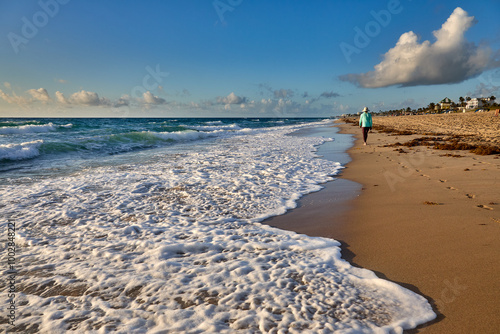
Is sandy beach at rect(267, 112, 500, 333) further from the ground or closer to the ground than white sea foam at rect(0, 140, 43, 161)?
further from the ground

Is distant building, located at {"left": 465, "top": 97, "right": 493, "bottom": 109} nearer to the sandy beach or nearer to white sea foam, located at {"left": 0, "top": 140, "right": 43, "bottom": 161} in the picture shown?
the sandy beach

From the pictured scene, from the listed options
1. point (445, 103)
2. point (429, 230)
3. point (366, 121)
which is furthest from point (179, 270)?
point (445, 103)

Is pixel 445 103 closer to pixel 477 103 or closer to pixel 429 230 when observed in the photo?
pixel 477 103

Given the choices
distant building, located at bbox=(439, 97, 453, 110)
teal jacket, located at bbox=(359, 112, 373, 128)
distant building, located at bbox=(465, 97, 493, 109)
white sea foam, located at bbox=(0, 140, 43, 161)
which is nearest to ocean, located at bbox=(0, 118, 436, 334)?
white sea foam, located at bbox=(0, 140, 43, 161)

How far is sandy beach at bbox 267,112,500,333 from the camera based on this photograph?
2.32 meters

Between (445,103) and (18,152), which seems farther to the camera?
(445,103)

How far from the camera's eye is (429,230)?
363 cm

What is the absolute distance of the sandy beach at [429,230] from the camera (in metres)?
2.32

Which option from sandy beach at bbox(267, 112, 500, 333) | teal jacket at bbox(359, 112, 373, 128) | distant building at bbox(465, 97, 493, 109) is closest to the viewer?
sandy beach at bbox(267, 112, 500, 333)

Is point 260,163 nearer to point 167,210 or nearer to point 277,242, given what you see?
point 167,210

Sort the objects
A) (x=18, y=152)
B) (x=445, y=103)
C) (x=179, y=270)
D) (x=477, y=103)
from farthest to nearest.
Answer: (x=445, y=103) → (x=477, y=103) → (x=18, y=152) → (x=179, y=270)

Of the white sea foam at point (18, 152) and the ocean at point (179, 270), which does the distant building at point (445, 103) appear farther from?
the white sea foam at point (18, 152)

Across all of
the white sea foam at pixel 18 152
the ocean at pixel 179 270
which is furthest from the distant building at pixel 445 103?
the white sea foam at pixel 18 152

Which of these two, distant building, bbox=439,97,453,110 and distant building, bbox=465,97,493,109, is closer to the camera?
distant building, bbox=465,97,493,109
